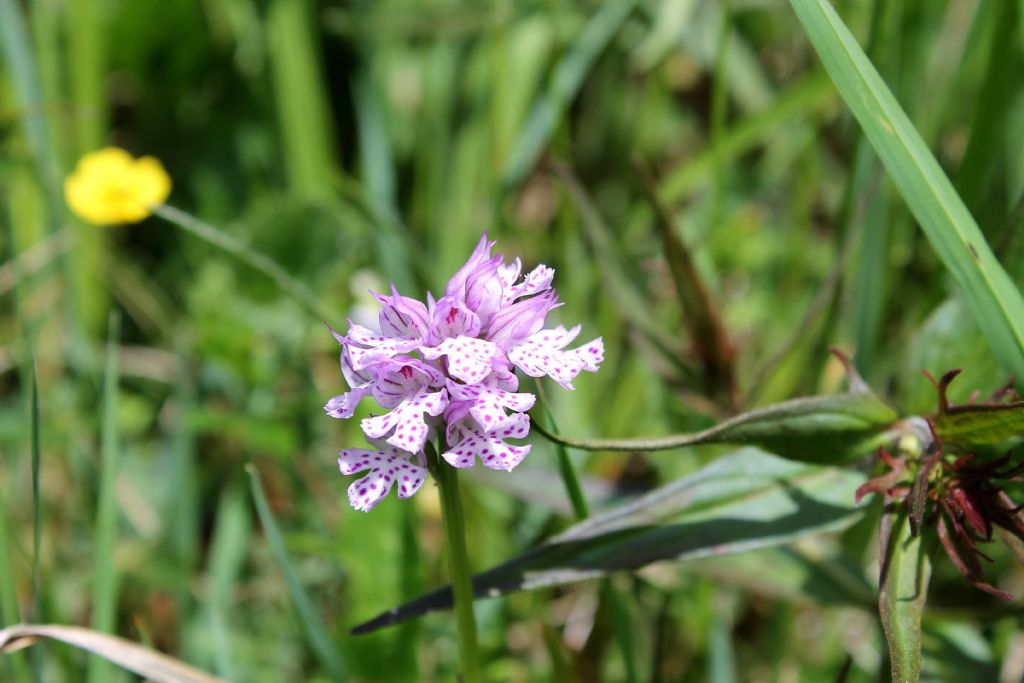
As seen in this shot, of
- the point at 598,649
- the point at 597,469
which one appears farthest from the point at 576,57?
the point at 598,649

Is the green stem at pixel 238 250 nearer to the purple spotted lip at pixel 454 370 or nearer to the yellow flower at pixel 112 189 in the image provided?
the purple spotted lip at pixel 454 370

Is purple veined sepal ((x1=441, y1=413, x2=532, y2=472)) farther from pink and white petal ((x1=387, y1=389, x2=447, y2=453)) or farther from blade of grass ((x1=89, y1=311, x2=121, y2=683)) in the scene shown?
blade of grass ((x1=89, y1=311, x2=121, y2=683))

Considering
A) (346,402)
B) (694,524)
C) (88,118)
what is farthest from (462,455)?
(88,118)

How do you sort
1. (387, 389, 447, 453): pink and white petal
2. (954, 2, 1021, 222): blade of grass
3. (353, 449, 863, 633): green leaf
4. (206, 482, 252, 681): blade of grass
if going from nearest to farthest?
(387, 389, 447, 453): pink and white petal
(353, 449, 863, 633): green leaf
(954, 2, 1021, 222): blade of grass
(206, 482, 252, 681): blade of grass

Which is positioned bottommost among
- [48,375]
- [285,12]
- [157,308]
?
[48,375]

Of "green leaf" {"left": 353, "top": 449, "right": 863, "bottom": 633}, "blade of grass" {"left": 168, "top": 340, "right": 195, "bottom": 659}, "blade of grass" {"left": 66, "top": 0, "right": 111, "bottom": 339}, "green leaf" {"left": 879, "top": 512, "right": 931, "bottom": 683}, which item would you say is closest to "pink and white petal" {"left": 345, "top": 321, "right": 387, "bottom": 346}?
"green leaf" {"left": 353, "top": 449, "right": 863, "bottom": 633}

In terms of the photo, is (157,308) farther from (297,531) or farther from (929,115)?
(929,115)
